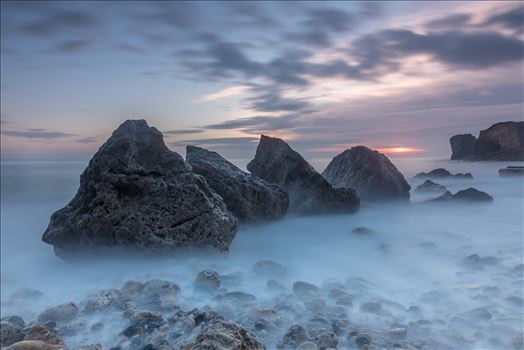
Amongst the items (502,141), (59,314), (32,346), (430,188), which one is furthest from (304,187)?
(502,141)

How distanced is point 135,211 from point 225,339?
4.38m

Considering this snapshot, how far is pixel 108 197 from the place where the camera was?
7.06 meters

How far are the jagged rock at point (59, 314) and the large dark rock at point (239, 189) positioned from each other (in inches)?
193

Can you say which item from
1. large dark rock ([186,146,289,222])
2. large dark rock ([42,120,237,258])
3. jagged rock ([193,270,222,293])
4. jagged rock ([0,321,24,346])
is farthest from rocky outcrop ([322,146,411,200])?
jagged rock ([0,321,24,346])

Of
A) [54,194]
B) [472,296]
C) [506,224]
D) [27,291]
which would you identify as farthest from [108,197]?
[54,194]

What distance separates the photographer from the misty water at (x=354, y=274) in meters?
4.63

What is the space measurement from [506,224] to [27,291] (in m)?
11.6

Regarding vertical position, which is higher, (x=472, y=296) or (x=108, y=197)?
(x=108, y=197)

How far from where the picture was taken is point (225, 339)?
3.17m

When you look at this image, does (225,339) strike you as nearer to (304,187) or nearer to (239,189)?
(239,189)

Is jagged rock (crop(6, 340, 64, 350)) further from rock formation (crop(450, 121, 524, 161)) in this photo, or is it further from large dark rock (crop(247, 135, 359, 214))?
rock formation (crop(450, 121, 524, 161))

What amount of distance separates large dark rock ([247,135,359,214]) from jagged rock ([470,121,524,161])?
2130 inches

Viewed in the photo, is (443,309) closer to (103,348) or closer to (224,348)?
(224,348)

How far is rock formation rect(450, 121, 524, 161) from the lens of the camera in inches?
2235
